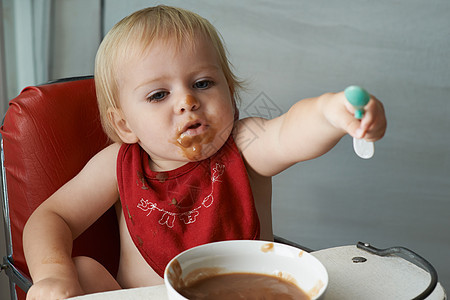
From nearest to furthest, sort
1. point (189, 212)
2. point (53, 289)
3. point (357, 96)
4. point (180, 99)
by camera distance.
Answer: point (357, 96)
point (53, 289)
point (180, 99)
point (189, 212)

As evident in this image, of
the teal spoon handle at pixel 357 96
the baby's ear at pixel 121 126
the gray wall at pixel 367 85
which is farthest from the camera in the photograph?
the gray wall at pixel 367 85

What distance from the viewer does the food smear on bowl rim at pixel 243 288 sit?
668 mm

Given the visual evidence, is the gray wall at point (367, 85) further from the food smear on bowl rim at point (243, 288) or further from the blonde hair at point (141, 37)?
the food smear on bowl rim at point (243, 288)

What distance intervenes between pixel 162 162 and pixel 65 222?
0.72ft

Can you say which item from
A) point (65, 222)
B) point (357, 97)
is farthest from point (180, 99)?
point (357, 97)

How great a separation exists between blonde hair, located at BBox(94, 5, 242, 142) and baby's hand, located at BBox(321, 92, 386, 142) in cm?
39

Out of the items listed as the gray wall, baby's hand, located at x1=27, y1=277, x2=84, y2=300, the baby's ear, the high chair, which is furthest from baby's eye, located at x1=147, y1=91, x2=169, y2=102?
the gray wall

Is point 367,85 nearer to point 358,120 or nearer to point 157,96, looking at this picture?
point 157,96

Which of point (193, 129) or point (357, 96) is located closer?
point (357, 96)

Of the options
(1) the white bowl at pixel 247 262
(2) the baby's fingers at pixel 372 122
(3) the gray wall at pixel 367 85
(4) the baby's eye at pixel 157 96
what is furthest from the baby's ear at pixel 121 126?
(3) the gray wall at pixel 367 85

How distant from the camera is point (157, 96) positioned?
102 centimetres

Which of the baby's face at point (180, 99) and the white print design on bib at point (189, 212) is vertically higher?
the baby's face at point (180, 99)

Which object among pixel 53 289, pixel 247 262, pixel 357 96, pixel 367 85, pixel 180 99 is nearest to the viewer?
pixel 357 96

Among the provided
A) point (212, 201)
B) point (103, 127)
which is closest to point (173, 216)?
point (212, 201)
